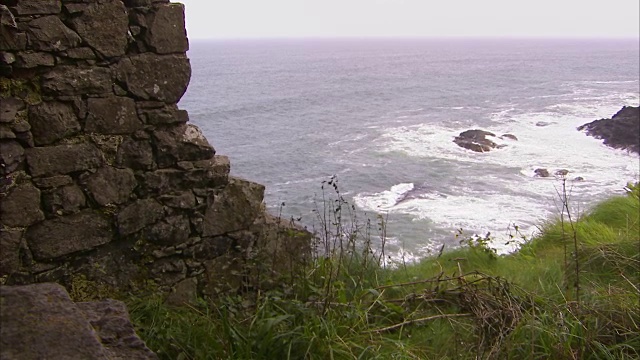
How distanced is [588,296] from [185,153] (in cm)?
340

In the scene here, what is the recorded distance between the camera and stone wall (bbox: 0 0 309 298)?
3.73 m

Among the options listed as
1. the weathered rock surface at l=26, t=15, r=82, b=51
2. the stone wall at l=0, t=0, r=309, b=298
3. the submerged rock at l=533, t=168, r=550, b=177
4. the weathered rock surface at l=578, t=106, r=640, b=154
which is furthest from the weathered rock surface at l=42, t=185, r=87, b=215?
the weathered rock surface at l=578, t=106, r=640, b=154

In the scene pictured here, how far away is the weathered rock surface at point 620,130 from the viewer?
28891 mm

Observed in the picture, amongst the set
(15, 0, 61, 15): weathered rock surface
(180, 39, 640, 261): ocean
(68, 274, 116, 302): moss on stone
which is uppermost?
(15, 0, 61, 15): weathered rock surface

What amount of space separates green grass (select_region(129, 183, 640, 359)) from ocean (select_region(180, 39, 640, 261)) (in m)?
1.00

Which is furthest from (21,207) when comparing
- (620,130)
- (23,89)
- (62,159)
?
(620,130)

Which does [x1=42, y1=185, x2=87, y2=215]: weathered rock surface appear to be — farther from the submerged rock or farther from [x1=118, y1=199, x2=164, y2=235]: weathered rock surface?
the submerged rock

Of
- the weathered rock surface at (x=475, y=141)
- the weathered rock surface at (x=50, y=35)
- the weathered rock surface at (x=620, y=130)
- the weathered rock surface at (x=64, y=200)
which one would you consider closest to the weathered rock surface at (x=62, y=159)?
the weathered rock surface at (x=64, y=200)

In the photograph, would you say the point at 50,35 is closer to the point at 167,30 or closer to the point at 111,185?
the point at 167,30

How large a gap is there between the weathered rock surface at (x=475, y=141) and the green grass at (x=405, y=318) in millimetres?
23950

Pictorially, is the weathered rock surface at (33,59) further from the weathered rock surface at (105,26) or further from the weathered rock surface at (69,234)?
the weathered rock surface at (69,234)

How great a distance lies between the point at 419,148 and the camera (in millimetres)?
29719

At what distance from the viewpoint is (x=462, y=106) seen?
45.2m

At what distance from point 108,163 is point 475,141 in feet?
91.9
